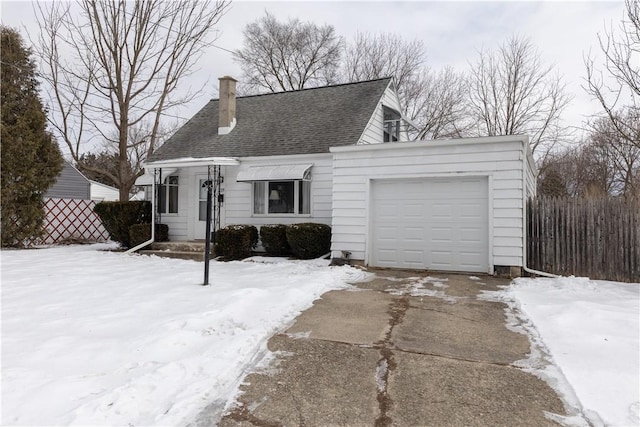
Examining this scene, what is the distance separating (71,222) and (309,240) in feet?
33.3

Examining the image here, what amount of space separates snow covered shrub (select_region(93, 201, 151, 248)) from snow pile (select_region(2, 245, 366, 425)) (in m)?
4.63

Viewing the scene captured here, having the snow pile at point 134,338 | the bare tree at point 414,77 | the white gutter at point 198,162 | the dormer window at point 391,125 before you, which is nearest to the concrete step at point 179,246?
the white gutter at point 198,162

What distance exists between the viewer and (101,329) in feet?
13.8

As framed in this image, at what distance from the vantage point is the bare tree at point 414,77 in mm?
23078

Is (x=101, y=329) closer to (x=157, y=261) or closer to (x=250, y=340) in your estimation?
(x=250, y=340)

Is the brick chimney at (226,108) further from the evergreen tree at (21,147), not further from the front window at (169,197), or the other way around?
the evergreen tree at (21,147)

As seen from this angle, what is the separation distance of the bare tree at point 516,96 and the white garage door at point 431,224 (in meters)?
14.6

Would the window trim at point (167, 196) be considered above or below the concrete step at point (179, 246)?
above

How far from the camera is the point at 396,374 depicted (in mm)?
3316

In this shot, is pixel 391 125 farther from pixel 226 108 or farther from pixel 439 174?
pixel 439 174

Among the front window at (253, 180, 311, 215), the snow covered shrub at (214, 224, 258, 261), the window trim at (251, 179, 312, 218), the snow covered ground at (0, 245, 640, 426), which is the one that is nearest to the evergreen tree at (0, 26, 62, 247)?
the snow covered ground at (0, 245, 640, 426)

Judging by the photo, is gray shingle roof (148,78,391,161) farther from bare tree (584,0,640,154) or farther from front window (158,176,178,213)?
bare tree (584,0,640,154)

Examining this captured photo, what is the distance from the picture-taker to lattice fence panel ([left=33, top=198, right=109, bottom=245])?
14250 mm

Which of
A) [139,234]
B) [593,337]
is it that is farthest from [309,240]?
[593,337]
